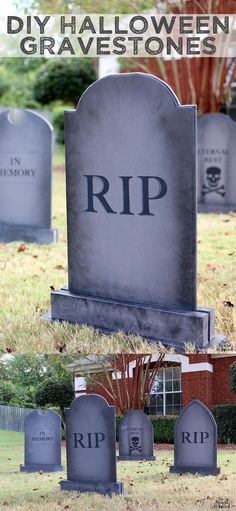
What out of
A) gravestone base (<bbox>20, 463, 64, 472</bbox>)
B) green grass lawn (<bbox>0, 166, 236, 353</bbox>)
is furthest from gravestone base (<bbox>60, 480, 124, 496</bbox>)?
gravestone base (<bbox>20, 463, 64, 472</bbox>)

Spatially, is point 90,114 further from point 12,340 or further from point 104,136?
Answer: point 12,340

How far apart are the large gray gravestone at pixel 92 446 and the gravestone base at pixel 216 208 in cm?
532

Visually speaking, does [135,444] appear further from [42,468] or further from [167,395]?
[42,468]

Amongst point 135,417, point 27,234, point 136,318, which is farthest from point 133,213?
point 135,417

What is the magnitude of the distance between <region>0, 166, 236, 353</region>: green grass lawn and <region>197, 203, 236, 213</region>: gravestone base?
10.4ft

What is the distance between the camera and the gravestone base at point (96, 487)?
610 centimetres

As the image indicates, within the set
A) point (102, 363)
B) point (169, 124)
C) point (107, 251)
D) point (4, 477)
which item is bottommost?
point (4, 477)

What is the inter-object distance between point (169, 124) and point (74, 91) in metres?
20.4

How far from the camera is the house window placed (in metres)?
8.94

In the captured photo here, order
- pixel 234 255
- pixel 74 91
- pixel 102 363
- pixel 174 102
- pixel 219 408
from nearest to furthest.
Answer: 1. pixel 174 102
2. pixel 102 363
3. pixel 234 255
4. pixel 219 408
5. pixel 74 91

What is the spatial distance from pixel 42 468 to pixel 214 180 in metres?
4.93

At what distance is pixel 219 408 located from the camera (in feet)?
31.8

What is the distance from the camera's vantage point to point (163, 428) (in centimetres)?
942

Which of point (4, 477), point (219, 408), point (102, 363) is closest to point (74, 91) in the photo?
point (219, 408)
